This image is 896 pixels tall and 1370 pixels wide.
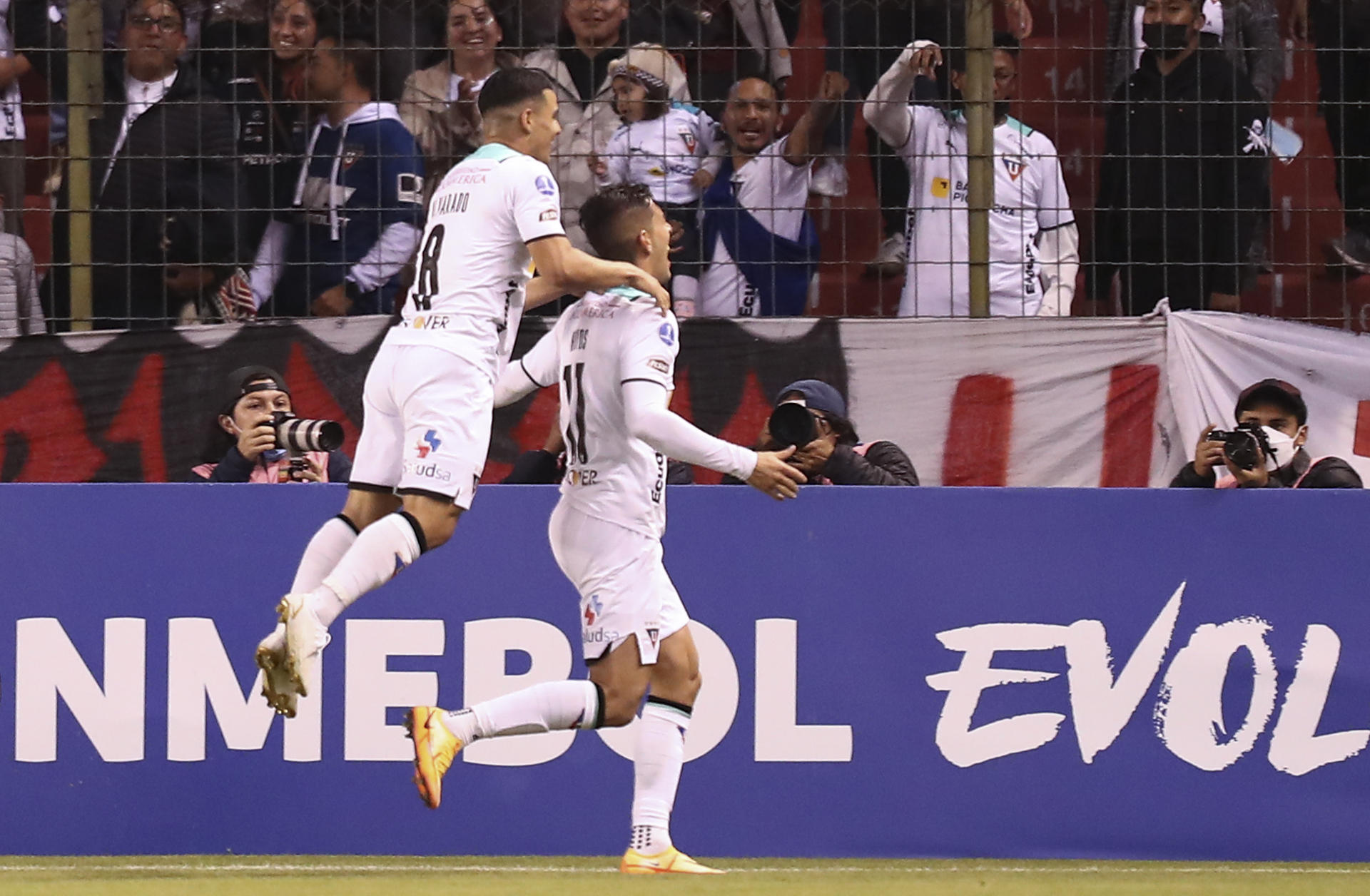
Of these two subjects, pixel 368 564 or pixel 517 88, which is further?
pixel 517 88

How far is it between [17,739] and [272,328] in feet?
6.48

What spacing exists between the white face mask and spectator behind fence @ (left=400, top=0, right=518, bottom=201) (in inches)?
123

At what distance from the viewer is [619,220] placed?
621 centimetres

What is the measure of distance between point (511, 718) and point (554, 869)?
906 millimetres

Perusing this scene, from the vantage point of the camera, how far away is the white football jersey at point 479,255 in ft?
19.8

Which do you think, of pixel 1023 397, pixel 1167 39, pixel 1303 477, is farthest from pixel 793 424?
pixel 1167 39

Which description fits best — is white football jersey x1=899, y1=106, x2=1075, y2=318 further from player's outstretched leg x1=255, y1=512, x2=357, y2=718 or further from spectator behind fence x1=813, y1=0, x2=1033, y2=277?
player's outstretched leg x1=255, y1=512, x2=357, y2=718

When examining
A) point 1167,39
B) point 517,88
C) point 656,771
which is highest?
point 1167,39

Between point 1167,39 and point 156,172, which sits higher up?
point 1167,39

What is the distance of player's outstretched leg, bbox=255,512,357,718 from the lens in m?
5.67

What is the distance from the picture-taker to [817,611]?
23.4 ft

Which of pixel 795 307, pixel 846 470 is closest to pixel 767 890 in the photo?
pixel 846 470

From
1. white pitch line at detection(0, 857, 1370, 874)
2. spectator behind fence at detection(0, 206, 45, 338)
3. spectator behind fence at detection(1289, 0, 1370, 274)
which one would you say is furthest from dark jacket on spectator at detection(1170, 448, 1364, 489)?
spectator behind fence at detection(0, 206, 45, 338)

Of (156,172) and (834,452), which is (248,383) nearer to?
(156,172)
